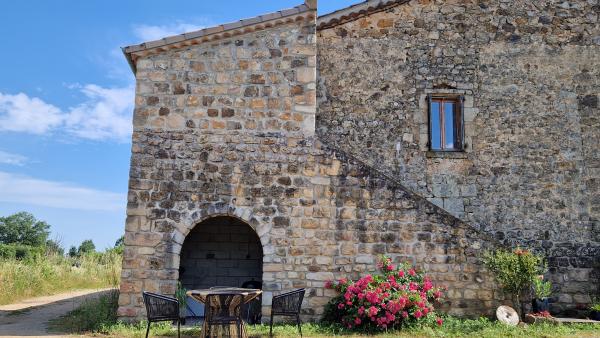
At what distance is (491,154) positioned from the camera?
10.3m

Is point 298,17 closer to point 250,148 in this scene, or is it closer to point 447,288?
point 250,148

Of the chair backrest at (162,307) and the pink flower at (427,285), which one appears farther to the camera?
the pink flower at (427,285)

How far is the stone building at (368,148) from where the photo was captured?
8266 millimetres

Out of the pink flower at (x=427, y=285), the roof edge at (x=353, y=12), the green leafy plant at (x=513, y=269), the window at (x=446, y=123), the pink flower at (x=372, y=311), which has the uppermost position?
the roof edge at (x=353, y=12)

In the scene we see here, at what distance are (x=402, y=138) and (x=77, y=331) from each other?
692cm

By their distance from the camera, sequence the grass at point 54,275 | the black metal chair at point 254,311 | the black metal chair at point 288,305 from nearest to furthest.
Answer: the black metal chair at point 288,305, the black metal chair at point 254,311, the grass at point 54,275

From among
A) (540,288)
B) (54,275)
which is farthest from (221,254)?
(54,275)

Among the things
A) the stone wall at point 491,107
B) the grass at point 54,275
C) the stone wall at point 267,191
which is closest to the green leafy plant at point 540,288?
the stone wall at point 267,191

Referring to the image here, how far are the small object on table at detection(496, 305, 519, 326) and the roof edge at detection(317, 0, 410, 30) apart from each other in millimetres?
6366

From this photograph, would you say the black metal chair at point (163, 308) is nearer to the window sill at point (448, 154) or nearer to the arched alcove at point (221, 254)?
the arched alcove at point (221, 254)

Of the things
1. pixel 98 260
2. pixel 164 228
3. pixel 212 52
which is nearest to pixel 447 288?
pixel 164 228

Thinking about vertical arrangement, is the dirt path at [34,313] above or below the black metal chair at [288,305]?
below

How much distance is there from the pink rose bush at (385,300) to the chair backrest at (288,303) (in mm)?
876

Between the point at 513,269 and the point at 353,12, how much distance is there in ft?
19.6
